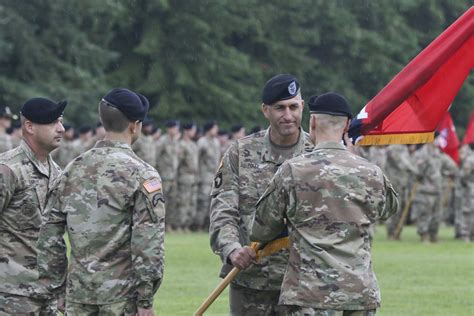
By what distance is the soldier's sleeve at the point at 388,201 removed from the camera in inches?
324

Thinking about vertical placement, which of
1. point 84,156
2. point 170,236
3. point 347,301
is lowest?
point 170,236

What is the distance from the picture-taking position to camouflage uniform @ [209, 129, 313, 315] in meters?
8.94

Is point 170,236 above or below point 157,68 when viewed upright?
below

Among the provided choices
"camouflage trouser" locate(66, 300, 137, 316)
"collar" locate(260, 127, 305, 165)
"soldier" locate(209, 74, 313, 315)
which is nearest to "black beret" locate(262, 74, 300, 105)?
"soldier" locate(209, 74, 313, 315)

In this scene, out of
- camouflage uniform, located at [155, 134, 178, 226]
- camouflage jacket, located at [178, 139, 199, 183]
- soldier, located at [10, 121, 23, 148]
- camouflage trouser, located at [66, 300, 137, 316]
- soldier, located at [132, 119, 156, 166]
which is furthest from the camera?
camouflage jacket, located at [178, 139, 199, 183]

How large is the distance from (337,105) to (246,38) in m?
39.8

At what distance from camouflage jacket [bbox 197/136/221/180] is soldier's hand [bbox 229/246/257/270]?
23776 mm

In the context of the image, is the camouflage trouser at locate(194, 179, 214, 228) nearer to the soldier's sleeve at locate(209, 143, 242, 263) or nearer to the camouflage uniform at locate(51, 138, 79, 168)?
the camouflage uniform at locate(51, 138, 79, 168)

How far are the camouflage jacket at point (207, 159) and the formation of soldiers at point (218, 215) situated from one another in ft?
75.1

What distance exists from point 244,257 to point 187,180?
75.9ft

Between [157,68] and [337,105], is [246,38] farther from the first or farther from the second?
[337,105]

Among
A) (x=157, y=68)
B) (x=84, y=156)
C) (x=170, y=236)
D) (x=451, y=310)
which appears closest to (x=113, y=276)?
(x=84, y=156)

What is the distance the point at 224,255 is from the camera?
884 cm

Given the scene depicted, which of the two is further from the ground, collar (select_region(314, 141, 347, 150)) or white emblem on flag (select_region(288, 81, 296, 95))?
white emblem on flag (select_region(288, 81, 296, 95))
